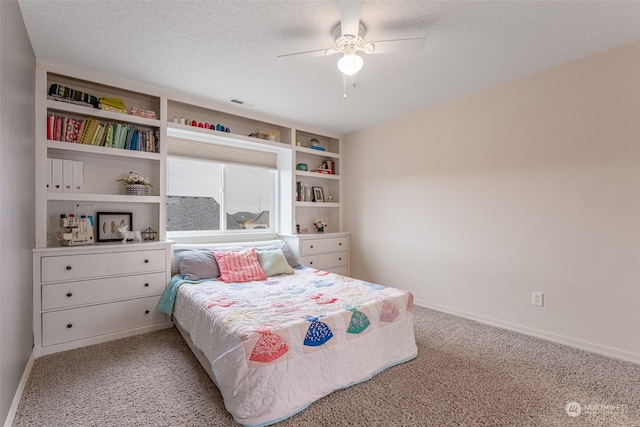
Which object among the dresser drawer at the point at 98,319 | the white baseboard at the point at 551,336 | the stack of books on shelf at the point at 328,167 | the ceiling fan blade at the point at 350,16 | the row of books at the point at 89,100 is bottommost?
the white baseboard at the point at 551,336

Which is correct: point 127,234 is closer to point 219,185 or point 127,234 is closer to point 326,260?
point 219,185

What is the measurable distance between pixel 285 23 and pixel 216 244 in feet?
7.80

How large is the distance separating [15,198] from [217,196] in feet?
6.62

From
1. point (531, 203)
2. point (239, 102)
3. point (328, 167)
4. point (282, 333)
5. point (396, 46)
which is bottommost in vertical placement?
point (282, 333)

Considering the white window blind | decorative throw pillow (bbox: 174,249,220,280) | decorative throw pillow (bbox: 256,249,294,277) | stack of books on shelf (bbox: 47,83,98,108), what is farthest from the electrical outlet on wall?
stack of books on shelf (bbox: 47,83,98,108)

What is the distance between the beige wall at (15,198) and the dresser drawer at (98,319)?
147mm

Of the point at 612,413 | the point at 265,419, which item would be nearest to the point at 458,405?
the point at 612,413

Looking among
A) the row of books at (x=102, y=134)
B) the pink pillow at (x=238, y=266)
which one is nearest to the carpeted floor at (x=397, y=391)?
the pink pillow at (x=238, y=266)

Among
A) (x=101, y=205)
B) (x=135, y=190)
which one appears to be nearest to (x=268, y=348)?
(x=135, y=190)

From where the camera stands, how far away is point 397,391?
187cm

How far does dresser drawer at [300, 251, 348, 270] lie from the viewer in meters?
3.99

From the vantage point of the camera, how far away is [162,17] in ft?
6.24

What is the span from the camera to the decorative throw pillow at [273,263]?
3.16 meters

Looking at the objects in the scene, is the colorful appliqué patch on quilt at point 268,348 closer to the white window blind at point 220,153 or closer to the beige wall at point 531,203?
the beige wall at point 531,203
